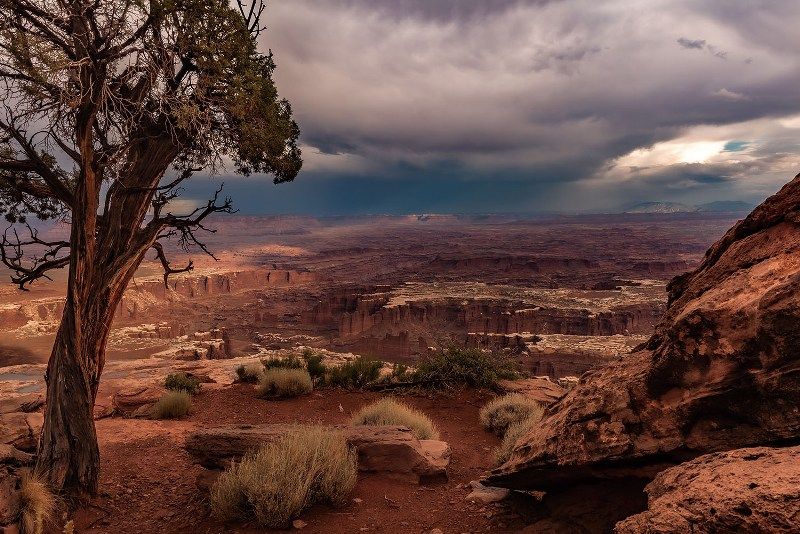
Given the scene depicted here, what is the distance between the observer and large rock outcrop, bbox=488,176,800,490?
2896 millimetres

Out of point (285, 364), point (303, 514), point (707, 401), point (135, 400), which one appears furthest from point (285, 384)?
point (707, 401)

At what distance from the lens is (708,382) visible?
323 centimetres

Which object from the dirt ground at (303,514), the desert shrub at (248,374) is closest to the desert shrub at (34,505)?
the dirt ground at (303,514)

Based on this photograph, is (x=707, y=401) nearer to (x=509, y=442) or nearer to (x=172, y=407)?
(x=509, y=442)

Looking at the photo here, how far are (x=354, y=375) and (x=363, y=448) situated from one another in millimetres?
7549

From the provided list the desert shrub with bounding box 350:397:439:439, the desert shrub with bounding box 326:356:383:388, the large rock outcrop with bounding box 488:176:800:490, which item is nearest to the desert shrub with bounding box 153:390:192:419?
the desert shrub with bounding box 326:356:383:388

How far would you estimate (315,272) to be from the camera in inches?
4572

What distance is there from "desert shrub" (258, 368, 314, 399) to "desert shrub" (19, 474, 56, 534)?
7.16 m

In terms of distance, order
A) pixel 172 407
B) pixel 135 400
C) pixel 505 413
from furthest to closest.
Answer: pixel 135 400, pixel 172 407, pixel 505 413

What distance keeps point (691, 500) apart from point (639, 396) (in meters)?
1.22

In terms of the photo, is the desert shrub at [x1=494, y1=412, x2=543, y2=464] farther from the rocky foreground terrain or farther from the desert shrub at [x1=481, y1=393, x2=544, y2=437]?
the desert shrub at [x1=481, y1=393, x2=544, y2=437]

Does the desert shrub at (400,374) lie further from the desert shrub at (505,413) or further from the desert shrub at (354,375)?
the desert shrub at (505,413)

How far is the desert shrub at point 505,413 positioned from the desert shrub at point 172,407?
7.42 m

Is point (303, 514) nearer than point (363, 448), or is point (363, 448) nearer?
point (303, 514)
